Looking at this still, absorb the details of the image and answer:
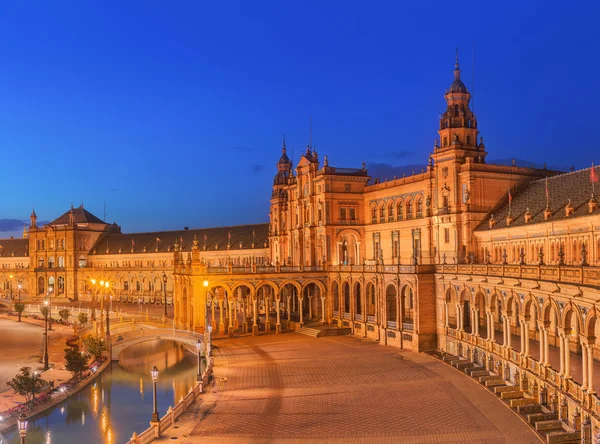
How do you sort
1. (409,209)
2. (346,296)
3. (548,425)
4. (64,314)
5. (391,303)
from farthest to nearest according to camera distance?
1. (64,314)
2. (346,296)
3. (409,209)
4. (391,303)
5. (548,425)

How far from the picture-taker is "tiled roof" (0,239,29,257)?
149 m

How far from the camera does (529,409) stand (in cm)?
3444

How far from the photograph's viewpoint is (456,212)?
61438 mm

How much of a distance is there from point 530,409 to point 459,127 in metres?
34.6

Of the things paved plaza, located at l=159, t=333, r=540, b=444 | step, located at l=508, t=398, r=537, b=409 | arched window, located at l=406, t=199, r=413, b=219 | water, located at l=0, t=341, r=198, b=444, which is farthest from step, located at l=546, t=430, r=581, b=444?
arched window, located at l=406, t=199, r=413, b=219

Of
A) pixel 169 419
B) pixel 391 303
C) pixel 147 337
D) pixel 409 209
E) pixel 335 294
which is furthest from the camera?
pixel 335 294

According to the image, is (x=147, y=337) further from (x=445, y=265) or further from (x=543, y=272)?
(x=543, y=272)

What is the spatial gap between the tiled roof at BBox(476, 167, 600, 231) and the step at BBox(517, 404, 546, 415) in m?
14.3

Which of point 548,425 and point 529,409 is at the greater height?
point 529,409

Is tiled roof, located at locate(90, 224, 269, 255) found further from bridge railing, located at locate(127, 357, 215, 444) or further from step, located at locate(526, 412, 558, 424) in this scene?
step, located at locate(526, 412, 558, 424)

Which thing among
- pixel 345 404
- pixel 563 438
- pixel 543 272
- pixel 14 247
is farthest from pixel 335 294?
pixel 14 247

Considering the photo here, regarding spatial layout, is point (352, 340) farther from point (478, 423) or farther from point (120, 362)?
point (478, 423)

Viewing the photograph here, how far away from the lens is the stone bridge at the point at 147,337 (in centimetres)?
6062

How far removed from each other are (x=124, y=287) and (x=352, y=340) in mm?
74331
